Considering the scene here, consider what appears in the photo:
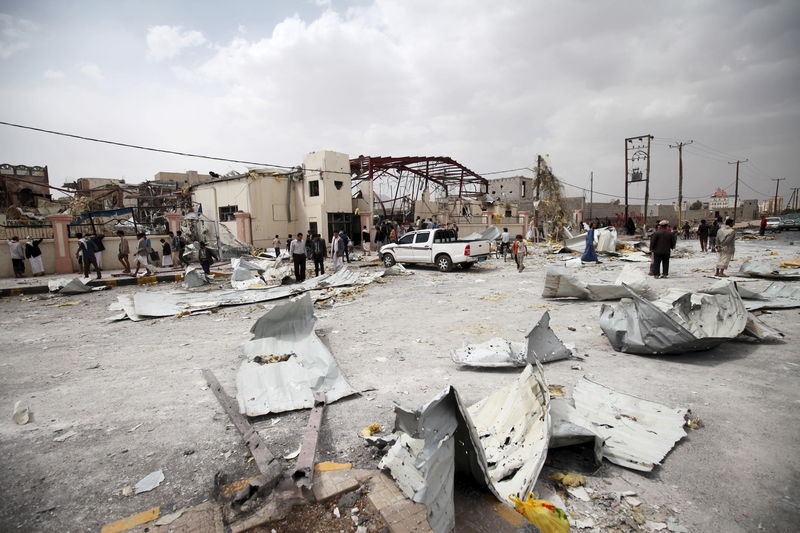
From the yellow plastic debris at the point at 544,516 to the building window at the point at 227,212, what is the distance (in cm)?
2362

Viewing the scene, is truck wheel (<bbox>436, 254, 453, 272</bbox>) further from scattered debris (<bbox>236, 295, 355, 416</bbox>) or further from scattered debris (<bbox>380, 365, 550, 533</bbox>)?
scattered debris (<bbox>380, 365, 550, 533</bbox>)

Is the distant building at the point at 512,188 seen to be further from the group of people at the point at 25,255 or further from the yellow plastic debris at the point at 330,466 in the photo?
the yellow plastic debris at the point at 330,466

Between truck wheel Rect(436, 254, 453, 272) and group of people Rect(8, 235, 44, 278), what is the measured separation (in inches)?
554

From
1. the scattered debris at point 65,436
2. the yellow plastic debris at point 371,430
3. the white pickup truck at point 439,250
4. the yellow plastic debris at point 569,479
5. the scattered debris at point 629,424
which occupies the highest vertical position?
the white pickup truck at point 439,250

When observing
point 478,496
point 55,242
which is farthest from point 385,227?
point 478,496

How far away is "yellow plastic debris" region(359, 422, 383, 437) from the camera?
9.99 ft

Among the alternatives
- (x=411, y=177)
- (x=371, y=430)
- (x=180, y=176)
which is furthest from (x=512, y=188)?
(x=371, y=430)

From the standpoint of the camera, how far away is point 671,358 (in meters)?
4.51

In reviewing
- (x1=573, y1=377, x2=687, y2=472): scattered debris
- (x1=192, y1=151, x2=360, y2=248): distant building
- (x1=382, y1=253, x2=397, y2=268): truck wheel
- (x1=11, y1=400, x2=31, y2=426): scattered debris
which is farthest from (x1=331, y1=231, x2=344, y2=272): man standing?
(x1=573, y1=377, x2=687, y2=472): scattered debris

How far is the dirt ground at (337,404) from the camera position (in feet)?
7.68

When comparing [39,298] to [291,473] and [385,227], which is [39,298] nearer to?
[291,473]

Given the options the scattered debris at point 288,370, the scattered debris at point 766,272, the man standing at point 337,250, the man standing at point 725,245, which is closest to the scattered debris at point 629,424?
the scattered debris at point 288,370

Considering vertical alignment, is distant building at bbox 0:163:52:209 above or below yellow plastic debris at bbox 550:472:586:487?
above

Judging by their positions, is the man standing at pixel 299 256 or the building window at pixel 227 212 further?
the building window at pixel 227 212
